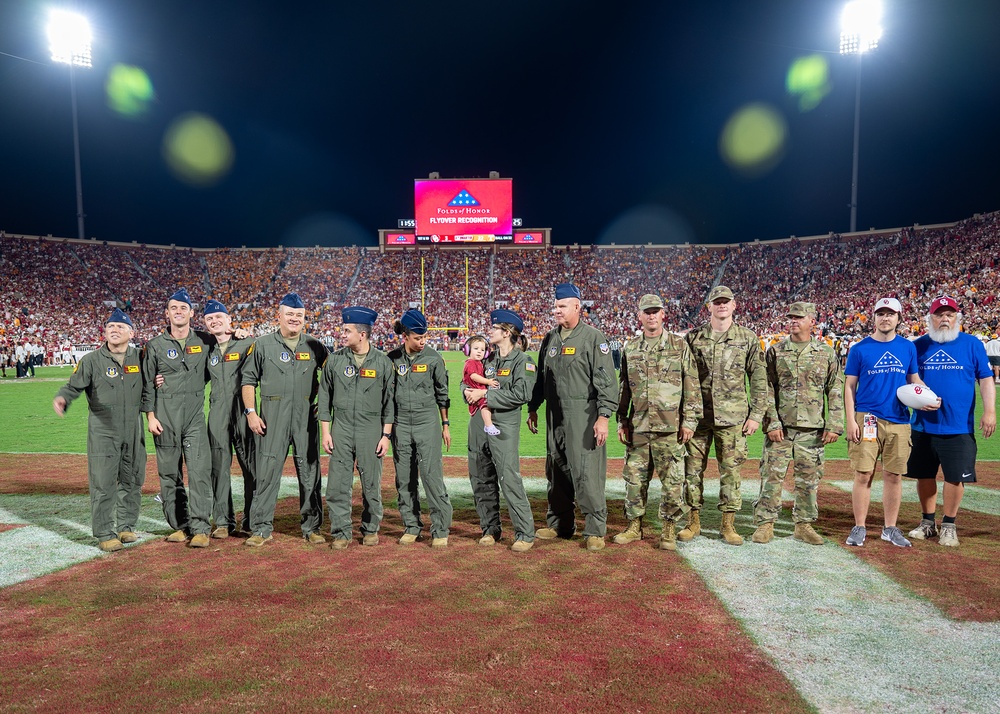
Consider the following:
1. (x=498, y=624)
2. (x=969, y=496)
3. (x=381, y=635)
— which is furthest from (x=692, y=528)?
(x=969, y=496)

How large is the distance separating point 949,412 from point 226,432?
684 centimetres

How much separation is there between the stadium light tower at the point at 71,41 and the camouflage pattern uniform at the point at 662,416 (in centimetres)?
4819

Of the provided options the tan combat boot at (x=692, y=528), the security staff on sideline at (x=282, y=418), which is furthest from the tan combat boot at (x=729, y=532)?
the security staff on sideline at (x=282, y=418)

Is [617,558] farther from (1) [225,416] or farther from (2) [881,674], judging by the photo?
(1) [225,416]

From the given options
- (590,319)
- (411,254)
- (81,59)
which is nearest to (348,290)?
(411,254)

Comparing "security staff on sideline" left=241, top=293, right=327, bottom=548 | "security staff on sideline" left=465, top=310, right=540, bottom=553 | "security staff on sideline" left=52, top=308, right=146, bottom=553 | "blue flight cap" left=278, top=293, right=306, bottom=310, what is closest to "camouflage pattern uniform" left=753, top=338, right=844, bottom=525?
"security staff on sideline" left=465, top=310, right=540, bottom=553

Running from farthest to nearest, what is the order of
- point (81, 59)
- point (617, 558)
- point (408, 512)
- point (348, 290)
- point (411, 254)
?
point (411, 254) → point (348, 290) → point (81, 59) → point (408, 512) → point (617, 558)

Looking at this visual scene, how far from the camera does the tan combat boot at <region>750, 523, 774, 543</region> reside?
5.58m

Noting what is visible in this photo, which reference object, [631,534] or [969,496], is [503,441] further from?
[969,496]

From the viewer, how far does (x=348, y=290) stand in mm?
48281

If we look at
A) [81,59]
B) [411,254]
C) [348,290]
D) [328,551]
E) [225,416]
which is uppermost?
[81,59]

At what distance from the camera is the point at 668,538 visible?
5.42 meters

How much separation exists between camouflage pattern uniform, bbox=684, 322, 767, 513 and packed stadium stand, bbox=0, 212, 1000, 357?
29.1 metres

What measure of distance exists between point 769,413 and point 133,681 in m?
5.38
